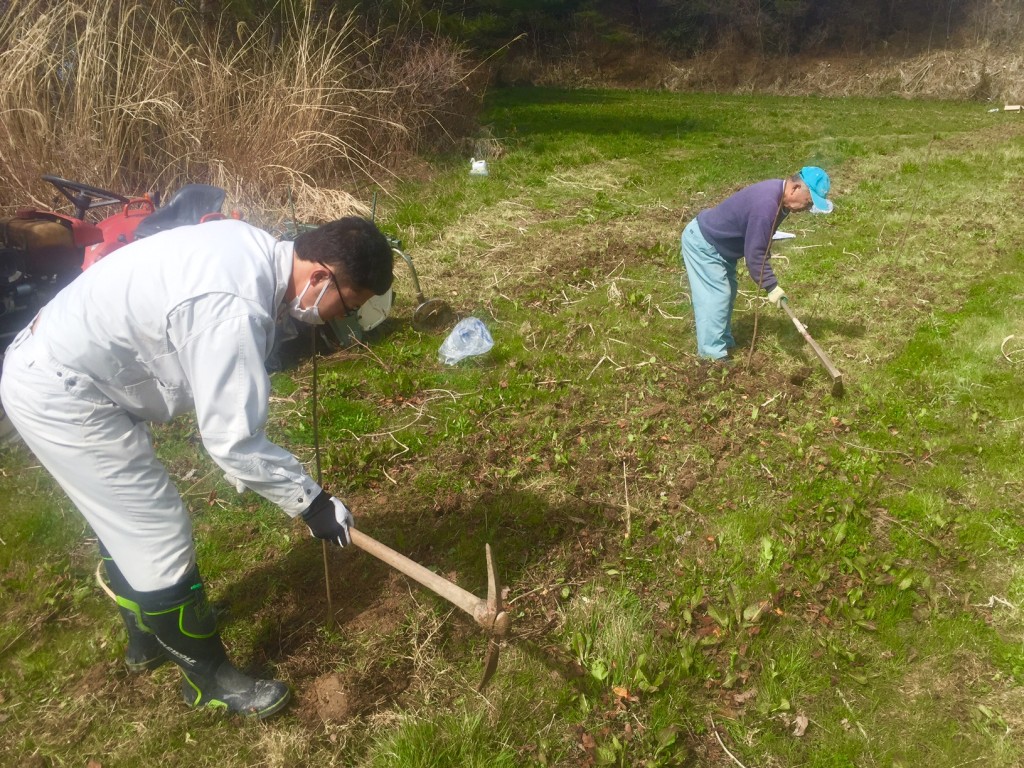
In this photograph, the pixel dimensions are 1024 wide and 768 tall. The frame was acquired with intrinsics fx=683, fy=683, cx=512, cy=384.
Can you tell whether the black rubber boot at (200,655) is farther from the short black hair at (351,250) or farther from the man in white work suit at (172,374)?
the short black hair at (351,250)

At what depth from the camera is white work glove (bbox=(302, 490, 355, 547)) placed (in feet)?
7.18

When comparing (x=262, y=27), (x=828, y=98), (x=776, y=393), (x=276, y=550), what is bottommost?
(x=828, y=98)

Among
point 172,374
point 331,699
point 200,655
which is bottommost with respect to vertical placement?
point 331,699

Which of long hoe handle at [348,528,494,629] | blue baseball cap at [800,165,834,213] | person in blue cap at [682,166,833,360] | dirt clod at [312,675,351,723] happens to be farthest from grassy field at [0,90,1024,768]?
blue baseball cap at [800,165,834,213]

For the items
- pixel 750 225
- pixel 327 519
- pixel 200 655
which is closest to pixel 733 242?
pixel 750 225

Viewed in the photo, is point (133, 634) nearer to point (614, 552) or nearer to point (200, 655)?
point (200, 655)

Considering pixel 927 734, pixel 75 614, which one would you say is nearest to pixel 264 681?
pixel 75 614

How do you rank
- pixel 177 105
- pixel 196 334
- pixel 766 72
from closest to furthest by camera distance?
pixel 196 334 → pixel 177 105 → pixel 766 72

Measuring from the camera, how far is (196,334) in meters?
1.86

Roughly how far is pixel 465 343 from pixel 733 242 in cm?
200

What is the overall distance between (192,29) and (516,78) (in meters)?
16.2

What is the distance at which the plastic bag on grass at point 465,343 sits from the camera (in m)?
4.85

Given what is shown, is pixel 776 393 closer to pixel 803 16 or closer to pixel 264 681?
pixel 264 681

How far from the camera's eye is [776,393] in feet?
14.7
